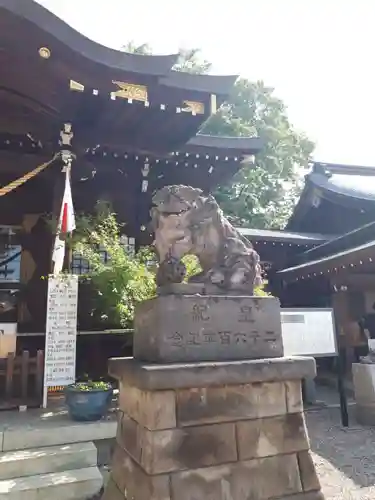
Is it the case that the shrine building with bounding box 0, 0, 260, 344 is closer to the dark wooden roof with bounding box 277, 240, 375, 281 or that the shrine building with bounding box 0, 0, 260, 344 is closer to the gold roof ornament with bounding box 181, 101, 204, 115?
the gold roof ornament with bounding box 181, 101, 204, 115

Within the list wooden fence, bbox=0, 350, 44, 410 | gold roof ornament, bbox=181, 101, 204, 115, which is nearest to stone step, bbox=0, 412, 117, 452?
wooden fence, bbox=0, 350, 44, 410

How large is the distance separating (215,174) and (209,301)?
248 inches

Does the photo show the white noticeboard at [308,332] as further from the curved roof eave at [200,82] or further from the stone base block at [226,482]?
the curved roof eave at [200,82]

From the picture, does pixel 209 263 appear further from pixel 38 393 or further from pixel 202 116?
pixel 202 116

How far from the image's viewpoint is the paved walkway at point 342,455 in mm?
4133

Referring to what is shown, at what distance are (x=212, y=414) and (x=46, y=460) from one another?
94.0 inches

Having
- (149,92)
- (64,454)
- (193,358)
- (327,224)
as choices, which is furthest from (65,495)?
(327,224)

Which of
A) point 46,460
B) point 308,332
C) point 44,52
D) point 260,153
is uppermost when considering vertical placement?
point 260,153

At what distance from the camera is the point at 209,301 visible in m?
3.05

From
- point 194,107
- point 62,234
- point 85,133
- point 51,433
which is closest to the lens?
point 51,433

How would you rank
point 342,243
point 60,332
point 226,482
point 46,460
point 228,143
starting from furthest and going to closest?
1. point 342,243
2. point 228,143
3. point 60,332
4. point 46,460
5. point 226,482

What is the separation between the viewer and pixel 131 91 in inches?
279

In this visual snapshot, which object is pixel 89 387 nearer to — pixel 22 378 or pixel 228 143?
pixel 22 378

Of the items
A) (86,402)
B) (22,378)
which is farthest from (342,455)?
(22,378)
